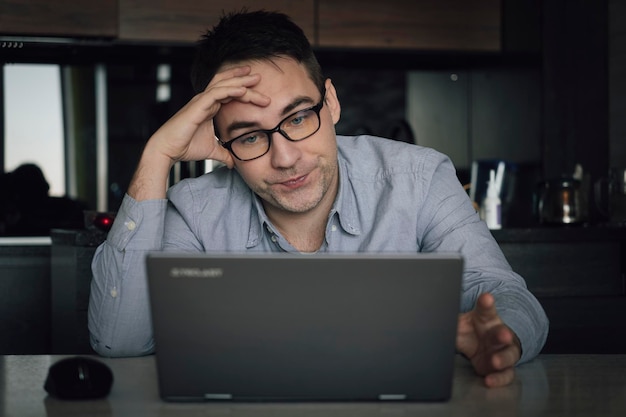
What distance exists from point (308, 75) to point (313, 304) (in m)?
0.86

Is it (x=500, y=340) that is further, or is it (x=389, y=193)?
(x=389, y=193)

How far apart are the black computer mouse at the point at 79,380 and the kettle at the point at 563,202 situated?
6.96 ft

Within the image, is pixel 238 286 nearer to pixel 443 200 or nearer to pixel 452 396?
pixel 452 396

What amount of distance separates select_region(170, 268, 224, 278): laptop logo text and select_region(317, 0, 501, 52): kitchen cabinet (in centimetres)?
259

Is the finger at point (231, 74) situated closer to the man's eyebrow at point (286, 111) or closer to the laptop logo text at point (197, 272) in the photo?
the man's eyebrow at point (286, 111)

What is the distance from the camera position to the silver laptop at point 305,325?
3.11 feet

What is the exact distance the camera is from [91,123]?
3.54m

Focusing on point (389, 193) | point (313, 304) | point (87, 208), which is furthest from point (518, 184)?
point (313, 304)

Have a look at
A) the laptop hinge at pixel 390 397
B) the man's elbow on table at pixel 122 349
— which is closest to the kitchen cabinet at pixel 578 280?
the man's elbow on table at pixel 122 349

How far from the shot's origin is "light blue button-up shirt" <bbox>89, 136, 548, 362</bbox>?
5.24ft

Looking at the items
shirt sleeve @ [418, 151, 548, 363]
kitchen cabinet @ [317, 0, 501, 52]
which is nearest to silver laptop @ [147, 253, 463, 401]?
shirt sleeve @ [418, 151, 548, 363]

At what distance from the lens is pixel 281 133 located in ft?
5.37

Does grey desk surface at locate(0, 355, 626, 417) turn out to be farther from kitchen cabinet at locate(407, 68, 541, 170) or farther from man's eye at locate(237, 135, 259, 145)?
kitchen cabinet at locate(407, 68, 541, 170)

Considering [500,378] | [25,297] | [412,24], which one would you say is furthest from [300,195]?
[412,24]
